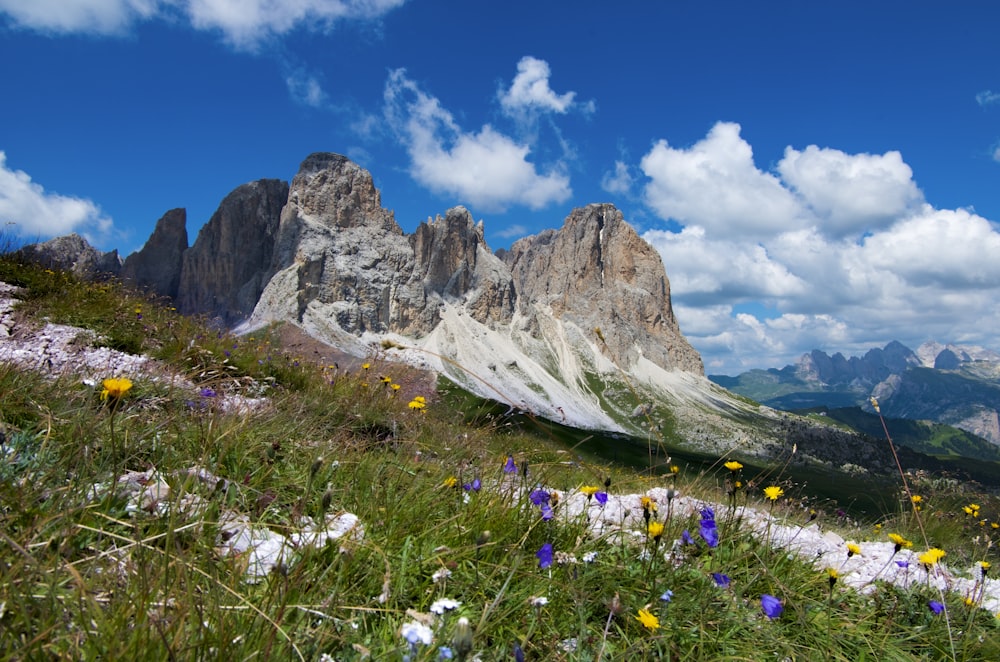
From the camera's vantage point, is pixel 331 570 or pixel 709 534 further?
pixel 709 534

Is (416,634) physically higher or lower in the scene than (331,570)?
higher

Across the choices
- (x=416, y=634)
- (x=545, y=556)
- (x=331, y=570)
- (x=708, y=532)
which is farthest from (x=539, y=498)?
(x=416, y=634)

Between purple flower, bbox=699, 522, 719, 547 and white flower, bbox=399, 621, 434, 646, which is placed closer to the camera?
white flower, bbox=399, 621, 434, 646

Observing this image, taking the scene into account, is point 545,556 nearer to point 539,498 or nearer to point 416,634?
point 539,498

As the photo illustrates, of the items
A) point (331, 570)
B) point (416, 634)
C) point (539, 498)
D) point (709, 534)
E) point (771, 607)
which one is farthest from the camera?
point (539, 498)

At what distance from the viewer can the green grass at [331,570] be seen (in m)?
2.00

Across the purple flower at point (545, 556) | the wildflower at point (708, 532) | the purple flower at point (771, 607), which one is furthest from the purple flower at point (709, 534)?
the purple flower at point (545, 556)

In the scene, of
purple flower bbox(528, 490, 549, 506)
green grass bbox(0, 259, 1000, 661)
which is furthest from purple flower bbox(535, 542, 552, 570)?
purple flower bbox(528, 490, 549, 506)

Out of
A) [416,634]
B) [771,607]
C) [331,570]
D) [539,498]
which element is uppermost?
[539,498]

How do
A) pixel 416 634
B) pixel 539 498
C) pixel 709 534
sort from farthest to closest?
pixel 539 498 → pixel 709 534 → pixel 416 634

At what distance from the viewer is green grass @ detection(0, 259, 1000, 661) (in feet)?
6.57

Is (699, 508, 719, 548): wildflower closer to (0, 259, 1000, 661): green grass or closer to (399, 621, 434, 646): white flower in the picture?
(0, 259, 1000, 661): green grass

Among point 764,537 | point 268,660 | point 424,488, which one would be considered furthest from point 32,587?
point 764,537

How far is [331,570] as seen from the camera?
2.70 metres
